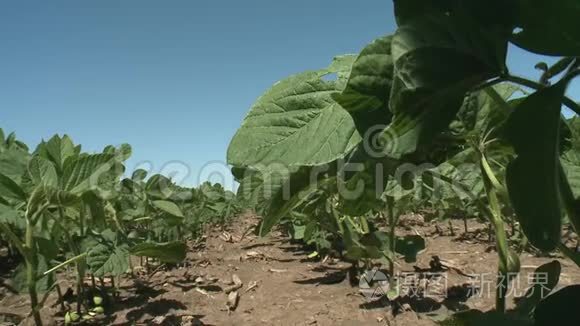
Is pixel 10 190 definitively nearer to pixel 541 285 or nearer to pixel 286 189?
pixel 286 189

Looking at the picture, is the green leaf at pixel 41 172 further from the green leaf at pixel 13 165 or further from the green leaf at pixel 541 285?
the green leaf at pixel 541 285

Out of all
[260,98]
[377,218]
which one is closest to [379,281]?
[260,98]

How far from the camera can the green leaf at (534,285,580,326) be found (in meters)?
0.72

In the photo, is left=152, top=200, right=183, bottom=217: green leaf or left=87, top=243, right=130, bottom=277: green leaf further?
left=152, top=200, right=183, bottom=217: green leaf

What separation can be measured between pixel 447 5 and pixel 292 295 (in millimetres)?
3076

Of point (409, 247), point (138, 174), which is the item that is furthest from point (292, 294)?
point (138, 174)

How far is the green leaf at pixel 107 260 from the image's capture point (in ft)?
8.34

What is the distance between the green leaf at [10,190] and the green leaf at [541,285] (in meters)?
2.12

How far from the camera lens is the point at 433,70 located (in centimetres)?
58

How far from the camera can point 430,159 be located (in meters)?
0.98

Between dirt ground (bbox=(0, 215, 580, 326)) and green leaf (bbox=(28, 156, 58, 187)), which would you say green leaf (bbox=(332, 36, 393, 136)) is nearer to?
dirt ground (bbox=(0, 215, 580, 326))

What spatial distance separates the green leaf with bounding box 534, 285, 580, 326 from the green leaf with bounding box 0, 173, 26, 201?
2.24 metres

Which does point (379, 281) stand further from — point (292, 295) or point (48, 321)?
point (48, 321)

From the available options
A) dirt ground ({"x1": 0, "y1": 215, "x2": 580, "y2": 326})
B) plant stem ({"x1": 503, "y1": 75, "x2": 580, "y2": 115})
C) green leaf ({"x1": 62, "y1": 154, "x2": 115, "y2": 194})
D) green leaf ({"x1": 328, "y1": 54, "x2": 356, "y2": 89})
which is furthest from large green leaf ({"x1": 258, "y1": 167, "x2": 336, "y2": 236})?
green leaf ({"x1": 62, "y1": 154, "x2": 115, "y2": 194})
